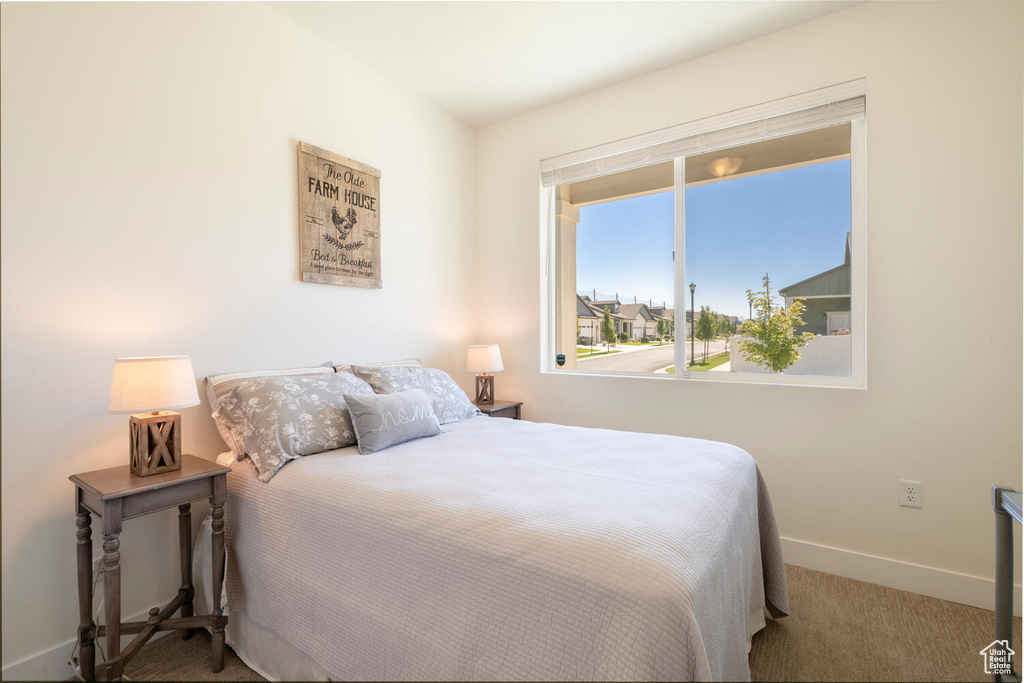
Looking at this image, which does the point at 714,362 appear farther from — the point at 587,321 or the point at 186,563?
the point at 186,563

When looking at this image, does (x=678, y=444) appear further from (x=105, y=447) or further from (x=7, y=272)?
(x=7, y=272)

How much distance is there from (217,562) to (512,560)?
3.93 ft

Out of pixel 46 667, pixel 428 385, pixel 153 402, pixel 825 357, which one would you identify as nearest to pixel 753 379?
pixel 825 357

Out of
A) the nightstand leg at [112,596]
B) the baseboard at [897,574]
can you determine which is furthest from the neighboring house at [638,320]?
the nightstand leg at [112,596]

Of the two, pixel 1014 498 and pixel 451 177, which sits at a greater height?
pixel 451 177

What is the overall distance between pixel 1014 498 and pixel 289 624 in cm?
207

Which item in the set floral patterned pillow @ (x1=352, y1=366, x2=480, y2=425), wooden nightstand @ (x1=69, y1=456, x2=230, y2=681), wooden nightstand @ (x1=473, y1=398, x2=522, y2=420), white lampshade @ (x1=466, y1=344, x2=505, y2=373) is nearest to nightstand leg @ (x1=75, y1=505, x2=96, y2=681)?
wooden nightstand @ (x1=69, y1=456, x2=230, y2=681)

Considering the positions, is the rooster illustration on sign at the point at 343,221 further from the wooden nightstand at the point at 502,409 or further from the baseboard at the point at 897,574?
the baseboard at the point at 897,574

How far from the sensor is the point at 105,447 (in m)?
1.88

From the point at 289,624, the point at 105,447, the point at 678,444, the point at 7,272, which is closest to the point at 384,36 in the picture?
the point at 7,272

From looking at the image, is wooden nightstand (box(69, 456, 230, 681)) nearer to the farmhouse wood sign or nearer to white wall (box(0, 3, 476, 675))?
white wall (box(0, 3, 476, 675))

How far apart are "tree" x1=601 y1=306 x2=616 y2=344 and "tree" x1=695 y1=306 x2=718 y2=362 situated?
59cm

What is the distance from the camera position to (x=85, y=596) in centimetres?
165

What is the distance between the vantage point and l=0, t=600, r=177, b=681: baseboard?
165cm
